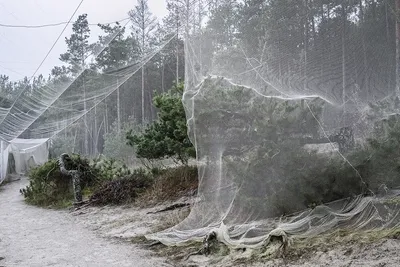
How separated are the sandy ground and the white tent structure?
9658mm

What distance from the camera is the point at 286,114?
505 cm

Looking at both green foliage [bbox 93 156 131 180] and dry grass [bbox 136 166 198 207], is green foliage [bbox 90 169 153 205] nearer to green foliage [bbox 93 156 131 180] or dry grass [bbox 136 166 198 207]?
dry grass [bbox 136 166 198 207]

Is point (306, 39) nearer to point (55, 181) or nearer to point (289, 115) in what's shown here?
point (289, 115)

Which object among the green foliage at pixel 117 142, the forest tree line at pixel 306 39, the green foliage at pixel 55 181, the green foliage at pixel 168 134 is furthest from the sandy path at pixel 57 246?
the green foliage at pixel 117 142

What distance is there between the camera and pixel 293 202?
5.14 m

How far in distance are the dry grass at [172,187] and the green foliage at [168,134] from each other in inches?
12.7

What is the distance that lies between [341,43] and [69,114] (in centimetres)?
979

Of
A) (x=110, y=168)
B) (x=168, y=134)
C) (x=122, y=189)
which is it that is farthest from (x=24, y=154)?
(x=168, y=134)

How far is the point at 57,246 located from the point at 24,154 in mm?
15105

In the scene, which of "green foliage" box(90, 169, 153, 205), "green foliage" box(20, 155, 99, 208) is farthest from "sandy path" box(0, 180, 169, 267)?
"green foliage" box(20, 155, 99, 208)

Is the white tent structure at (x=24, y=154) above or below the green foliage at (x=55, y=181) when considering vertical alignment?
above

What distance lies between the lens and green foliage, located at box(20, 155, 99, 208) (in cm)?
1145

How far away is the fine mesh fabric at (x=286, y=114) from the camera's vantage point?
4.34m

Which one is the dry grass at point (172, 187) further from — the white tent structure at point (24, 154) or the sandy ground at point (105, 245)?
the white tent structure at point (24, 154)
